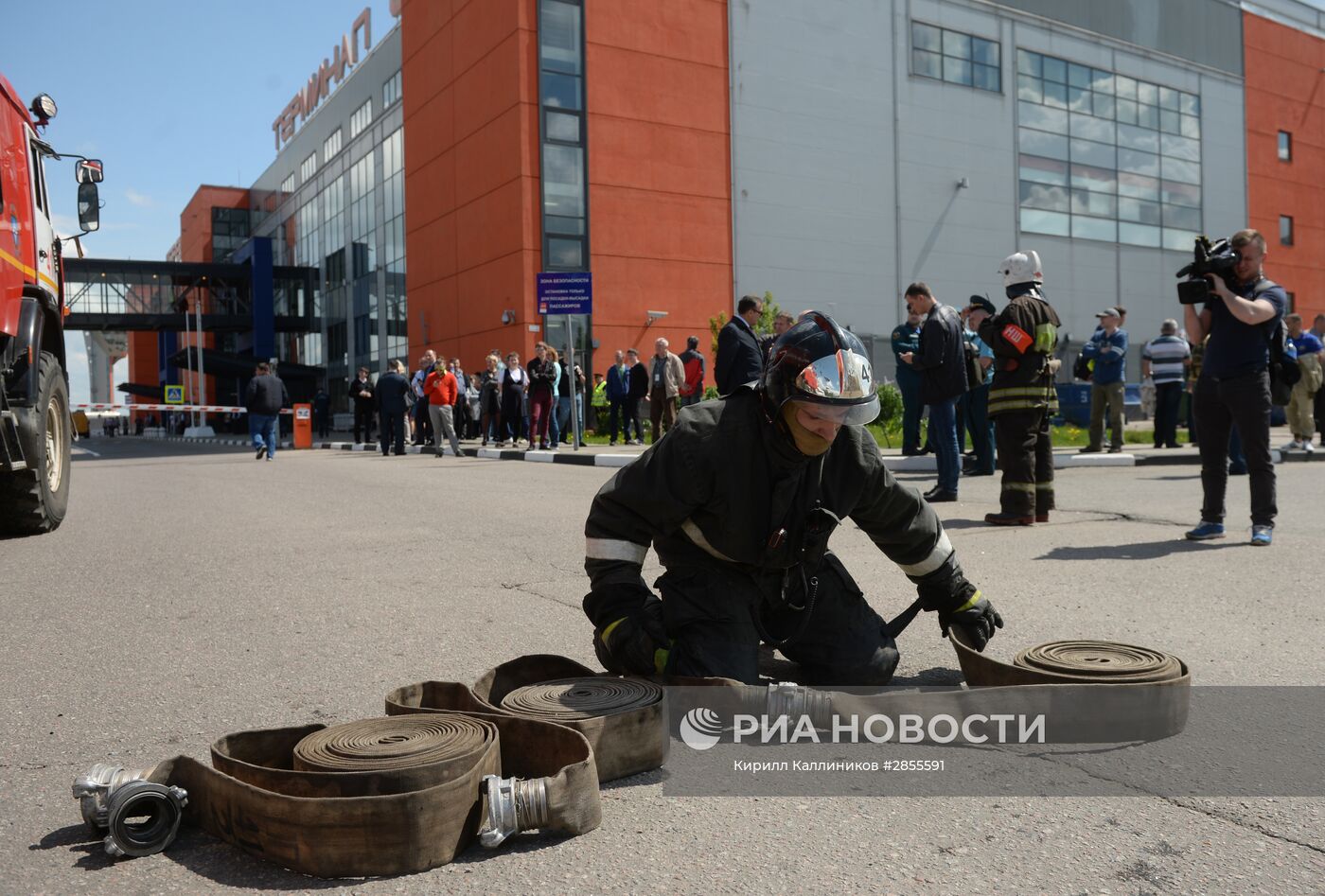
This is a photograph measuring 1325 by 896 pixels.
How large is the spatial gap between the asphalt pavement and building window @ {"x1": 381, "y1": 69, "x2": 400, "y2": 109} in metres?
31.8

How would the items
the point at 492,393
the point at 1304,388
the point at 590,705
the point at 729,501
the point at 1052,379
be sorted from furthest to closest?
the point at 492,393 → the point at 1304,388 → the point at 1052,379 → the point at 729,501 → the point at 590,705

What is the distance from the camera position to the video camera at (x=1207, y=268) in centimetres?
650

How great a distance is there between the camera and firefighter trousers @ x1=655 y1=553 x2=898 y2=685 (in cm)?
323

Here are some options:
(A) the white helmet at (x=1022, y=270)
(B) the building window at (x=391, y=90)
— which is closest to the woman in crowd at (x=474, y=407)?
(B) the building window at (x=391, y=90)

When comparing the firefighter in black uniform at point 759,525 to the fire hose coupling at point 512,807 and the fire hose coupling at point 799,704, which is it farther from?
the fire hose coupling at point 512,807

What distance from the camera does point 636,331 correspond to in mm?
30703

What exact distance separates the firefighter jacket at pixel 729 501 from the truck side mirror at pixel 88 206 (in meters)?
8.00

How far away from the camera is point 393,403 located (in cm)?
2088

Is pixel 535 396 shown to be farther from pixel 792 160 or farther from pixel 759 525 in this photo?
pixel 792 160

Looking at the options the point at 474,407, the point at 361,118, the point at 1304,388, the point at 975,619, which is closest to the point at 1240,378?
the point at 975,619

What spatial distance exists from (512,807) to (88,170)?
899 cm

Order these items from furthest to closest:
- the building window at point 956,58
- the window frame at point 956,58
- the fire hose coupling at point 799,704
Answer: the building window at point 956,58
the window frame at point 956,58
the fire hose coupling at point 799,704

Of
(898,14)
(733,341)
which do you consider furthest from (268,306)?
(733,341)

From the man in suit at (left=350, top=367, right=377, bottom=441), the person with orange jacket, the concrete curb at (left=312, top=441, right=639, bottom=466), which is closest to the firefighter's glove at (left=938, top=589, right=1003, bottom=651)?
the concrete curb at (left=312, top=441, right=639, bottom=466)
